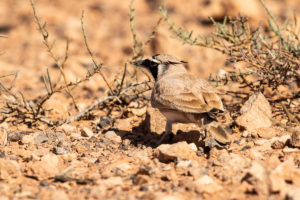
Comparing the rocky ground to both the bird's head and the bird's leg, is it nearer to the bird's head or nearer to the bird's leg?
the bird's leg

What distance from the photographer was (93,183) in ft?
12.0

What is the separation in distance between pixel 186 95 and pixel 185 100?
0.08 meters

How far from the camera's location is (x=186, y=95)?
15.4ft

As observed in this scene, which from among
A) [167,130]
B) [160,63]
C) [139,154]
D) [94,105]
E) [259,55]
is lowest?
[139,154]

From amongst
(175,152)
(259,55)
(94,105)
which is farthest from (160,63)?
(175,152)

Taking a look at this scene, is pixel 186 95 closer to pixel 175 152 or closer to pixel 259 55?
pixel 175 152

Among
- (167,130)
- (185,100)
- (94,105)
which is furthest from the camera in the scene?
(94,105)

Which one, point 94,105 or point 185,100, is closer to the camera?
point 185,100

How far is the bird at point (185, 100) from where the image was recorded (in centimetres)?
450

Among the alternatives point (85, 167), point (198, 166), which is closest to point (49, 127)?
point (85, 167)

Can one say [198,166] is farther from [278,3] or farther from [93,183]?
[278,3]

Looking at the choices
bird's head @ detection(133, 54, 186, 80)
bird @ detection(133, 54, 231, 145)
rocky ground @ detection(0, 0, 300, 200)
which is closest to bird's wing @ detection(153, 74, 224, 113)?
bird @ detection(133, 54, 231, 145)

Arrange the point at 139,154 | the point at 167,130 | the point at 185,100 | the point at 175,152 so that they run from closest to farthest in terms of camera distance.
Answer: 1. the point at 175,152
2. the point at 139,154
3. the point at 185,100
4. the point at 167,130

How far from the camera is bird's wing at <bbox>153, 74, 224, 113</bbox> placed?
4.56m
